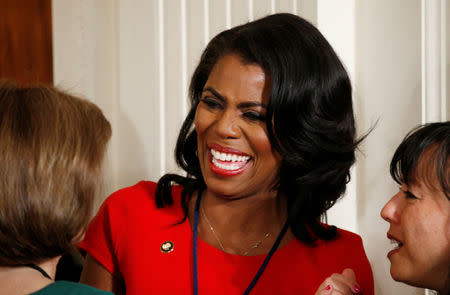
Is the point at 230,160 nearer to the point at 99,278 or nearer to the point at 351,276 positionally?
the point at 351,276

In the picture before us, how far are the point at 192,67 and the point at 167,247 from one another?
83 cm

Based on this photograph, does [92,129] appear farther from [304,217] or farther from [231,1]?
[231,1]

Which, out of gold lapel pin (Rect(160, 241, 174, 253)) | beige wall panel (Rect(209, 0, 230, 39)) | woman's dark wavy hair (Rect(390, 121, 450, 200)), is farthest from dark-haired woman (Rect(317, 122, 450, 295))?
beige wall panel (Rect(209, 0, 230, 39))

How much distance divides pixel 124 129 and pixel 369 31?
1075 millimetres

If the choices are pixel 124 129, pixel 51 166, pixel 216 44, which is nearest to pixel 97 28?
pixel 124 129

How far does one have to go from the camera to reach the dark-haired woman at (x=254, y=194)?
5.51ft

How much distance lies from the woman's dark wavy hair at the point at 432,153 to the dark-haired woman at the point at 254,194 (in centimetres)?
34

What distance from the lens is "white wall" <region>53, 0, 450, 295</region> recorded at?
2.00m

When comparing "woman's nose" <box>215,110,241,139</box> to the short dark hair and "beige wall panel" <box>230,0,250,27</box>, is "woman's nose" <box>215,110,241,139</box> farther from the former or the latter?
"beige wall panel" <box>230,0,250,27</box>

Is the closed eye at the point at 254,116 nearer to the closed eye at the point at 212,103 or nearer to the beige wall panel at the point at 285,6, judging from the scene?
the closed eye at the point at 212,103

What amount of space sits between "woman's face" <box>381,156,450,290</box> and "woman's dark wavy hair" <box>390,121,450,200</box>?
19 millimetres

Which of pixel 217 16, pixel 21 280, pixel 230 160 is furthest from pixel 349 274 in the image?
pixel 217 16

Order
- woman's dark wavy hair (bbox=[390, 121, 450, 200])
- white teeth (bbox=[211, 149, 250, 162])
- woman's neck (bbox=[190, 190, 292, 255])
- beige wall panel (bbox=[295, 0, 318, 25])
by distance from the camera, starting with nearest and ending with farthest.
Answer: woman's dark wavy hair (bbox=[390, 121, 450, 200]), white teeth (bbox=[211, 149, 250, 162]), woman's neck (bbox=[190, 190, 292, 255]), beige wall panel (bbox=[295, 0, 318, 25])

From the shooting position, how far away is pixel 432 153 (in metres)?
1.38
